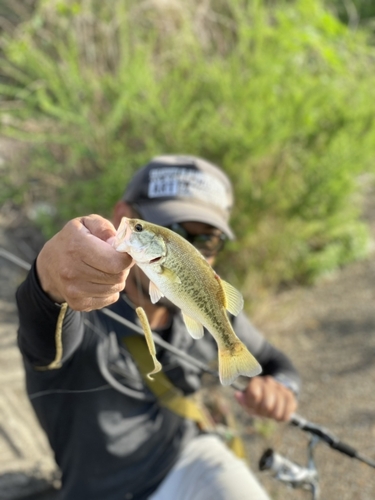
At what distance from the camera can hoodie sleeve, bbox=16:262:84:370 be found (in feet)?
4.57

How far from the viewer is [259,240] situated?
4.16m

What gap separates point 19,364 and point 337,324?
2.32 m

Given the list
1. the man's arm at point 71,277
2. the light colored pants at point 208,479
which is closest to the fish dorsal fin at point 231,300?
the man's arm at point 71,277

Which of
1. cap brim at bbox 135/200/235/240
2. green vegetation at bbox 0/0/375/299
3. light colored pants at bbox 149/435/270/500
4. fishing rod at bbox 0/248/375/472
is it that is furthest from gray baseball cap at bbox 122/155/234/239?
green vegetation at bbox 0/0/375/299

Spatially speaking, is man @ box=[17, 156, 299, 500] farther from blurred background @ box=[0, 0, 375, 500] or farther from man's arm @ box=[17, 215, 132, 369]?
blurred background @ box=[0, 0, 375, 500]

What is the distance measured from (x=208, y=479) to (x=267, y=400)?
0.39m

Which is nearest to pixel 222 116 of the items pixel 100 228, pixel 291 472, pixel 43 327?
pixel 291 472

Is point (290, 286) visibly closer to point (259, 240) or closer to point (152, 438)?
point (259, 240)

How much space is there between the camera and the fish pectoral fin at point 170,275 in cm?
111

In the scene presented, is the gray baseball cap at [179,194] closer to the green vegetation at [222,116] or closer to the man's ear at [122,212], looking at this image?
the man's ear at [122,212]

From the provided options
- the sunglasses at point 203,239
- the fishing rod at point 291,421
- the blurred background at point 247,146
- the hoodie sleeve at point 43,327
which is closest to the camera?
the hoodie sleeve at point 43,327

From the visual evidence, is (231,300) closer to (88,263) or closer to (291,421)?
(88,263)

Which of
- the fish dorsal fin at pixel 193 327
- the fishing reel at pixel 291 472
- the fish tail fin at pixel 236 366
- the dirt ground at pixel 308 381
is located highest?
the fish dorsal fin at pixel 193 327

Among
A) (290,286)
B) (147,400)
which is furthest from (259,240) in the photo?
(147,400)
